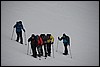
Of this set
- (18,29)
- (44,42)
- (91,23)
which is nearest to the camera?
(44,42)

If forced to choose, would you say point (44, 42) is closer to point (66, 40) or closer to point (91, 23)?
point (66, 40)

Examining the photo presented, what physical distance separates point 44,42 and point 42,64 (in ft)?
6.10

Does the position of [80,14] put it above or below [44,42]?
above

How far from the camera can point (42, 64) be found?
552 inches

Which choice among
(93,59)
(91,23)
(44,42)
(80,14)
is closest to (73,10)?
(80,14)

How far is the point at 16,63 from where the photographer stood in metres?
13.3

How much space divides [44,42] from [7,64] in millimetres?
3341

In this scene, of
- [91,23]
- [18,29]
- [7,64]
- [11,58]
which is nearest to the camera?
[7,64]

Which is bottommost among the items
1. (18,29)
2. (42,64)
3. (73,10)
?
(42,64)

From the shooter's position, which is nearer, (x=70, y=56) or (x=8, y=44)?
(x=8, y=44)

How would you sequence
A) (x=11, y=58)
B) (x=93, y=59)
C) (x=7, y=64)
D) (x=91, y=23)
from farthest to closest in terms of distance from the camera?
1. (x=91, y=23)
2. (x=93, y=59)
3. (x=11, y=58)
4. (x=7, y=64)

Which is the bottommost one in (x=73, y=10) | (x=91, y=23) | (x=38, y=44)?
(x=38, y=44)

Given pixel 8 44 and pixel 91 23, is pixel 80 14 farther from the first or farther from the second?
pixel 8 44

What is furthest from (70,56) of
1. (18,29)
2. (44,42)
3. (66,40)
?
(18,29)
